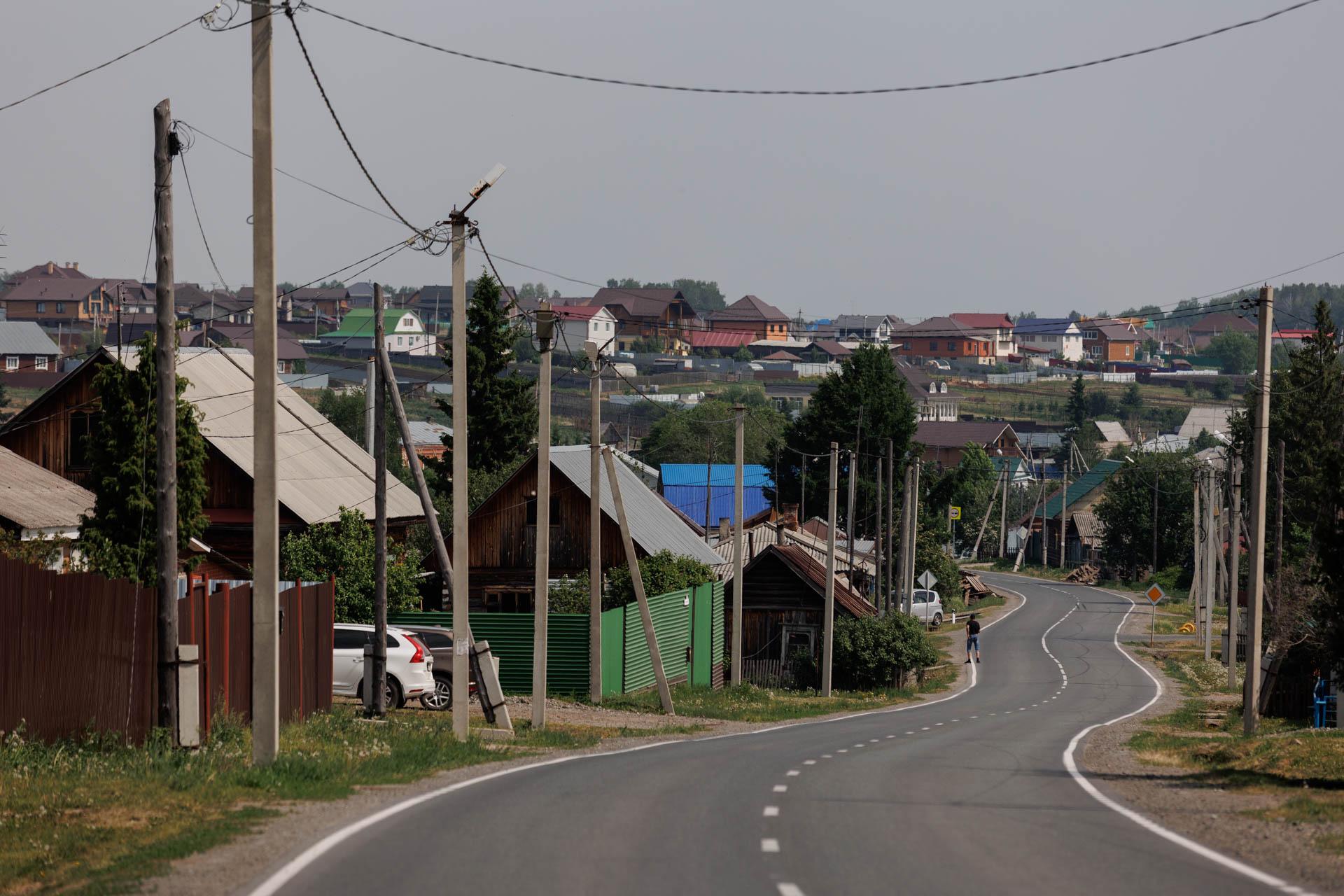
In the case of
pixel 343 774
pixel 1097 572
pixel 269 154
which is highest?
pixel 269 154

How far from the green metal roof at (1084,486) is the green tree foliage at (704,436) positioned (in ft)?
76.7

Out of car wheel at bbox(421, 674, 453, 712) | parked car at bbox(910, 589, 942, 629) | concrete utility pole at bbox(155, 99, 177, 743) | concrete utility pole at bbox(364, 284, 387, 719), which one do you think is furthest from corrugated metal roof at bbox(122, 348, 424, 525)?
parked car at bbox(910, 589, 942, 629)

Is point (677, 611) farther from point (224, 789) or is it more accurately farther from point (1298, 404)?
point (1298, 404)

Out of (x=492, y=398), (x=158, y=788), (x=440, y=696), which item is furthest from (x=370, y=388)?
(x=158, y=788)

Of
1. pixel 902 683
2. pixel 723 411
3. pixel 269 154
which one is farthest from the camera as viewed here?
pixel 723 411

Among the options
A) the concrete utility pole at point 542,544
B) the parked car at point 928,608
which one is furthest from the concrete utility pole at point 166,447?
the parked car at point 928,608

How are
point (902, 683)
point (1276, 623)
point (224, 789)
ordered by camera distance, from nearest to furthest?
point (224, 789) → point (1276, 623) → point (902, 683)

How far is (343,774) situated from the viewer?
1578 cm

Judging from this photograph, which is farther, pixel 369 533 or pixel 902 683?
pixel 902 683

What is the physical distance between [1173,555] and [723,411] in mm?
43869

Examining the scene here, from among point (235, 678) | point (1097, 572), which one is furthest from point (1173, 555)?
point (235, 678)

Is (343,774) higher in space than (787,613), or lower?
higher

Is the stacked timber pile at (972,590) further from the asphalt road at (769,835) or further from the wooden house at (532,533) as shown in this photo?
the asphalt road at (769,835)

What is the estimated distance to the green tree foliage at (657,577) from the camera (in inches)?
1594
